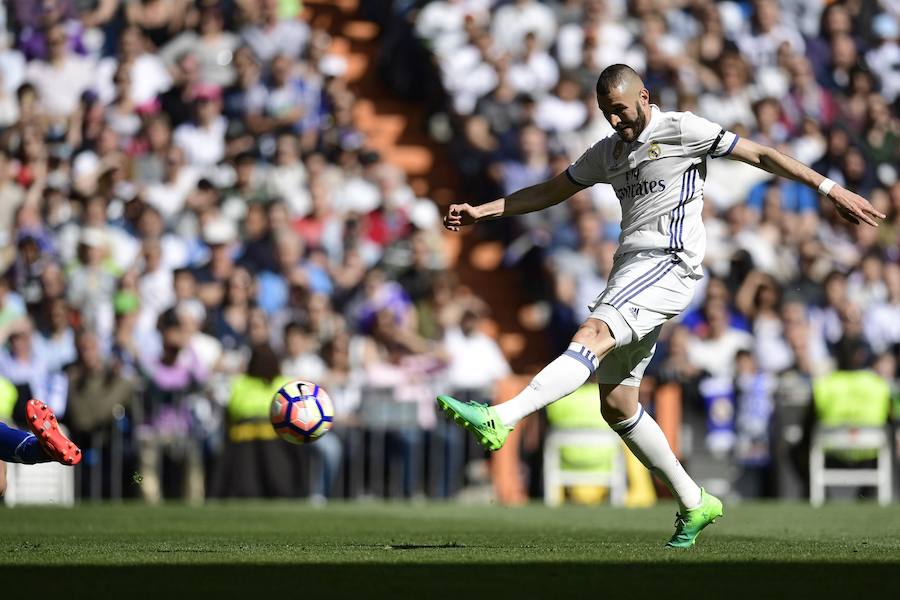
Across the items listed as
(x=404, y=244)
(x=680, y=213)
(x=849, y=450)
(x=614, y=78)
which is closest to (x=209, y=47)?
(x=404, y=244)

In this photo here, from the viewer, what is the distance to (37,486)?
48.2ft

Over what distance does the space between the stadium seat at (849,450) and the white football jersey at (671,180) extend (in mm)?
7638

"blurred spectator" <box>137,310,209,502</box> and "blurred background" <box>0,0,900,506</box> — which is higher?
"blurred background" <box>0,0,900,506</box>

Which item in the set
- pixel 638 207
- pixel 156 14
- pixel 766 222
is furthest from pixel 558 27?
pixel 638 207

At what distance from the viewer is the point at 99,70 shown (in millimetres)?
18047

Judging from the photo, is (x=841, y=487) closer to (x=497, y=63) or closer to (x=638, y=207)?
(x=497, y=63)

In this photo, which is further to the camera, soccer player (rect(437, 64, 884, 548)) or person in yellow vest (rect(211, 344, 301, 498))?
person in yellow vest (rect(211, 344, 301, 498))

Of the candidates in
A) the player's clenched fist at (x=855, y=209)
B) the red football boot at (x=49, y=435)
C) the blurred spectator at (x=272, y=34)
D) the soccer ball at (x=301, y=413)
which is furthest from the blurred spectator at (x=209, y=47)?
the player's clenched fist at (x=855, y=209)

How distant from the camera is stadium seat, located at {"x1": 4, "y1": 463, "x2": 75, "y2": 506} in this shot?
47.9 feet

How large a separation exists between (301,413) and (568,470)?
5623 mm

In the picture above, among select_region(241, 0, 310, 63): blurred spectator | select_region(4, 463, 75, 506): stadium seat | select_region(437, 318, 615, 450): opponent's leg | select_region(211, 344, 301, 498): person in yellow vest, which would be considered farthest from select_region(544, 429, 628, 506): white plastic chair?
select_region(437, 318, 615, 450): opponent's leg

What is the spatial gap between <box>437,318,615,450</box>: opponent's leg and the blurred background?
7057 mm

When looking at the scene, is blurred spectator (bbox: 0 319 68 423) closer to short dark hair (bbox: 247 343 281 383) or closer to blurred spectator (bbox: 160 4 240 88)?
short dark hair (bbox: 247 343 281 383)

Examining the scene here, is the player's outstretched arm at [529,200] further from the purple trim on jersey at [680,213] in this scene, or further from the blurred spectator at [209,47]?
the blurred spectator at [209,47]
